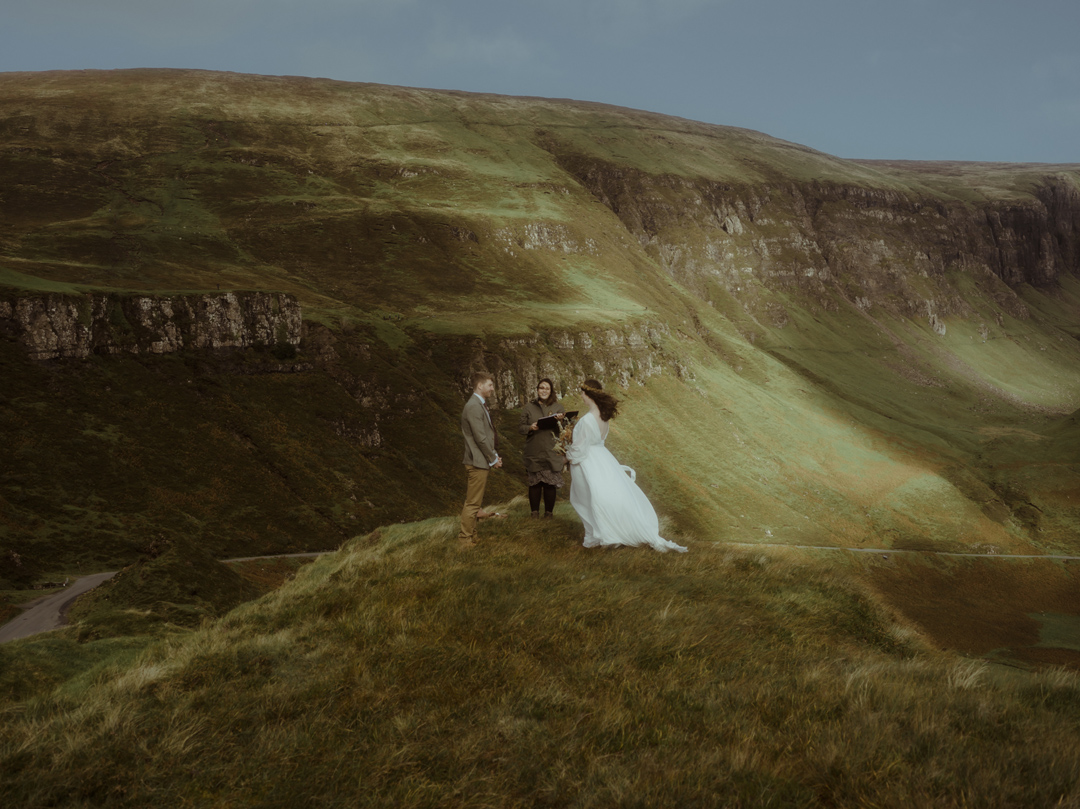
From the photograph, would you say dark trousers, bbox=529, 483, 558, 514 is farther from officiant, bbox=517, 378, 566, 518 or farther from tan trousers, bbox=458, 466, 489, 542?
tan trousers, bbox=458, 466, 489, 542

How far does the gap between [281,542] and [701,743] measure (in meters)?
58.9

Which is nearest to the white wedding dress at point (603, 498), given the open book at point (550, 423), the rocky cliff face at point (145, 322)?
the open book at point (550, 423)

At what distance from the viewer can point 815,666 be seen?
333 inches

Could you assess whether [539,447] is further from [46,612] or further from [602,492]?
[46,612]

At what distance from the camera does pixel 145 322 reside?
71.1 metres

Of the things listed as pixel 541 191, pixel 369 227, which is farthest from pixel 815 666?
pixel 541 191

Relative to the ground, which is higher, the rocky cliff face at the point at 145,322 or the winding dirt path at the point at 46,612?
the rocky cliff face at the point at 145,322

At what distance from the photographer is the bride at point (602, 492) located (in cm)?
1413

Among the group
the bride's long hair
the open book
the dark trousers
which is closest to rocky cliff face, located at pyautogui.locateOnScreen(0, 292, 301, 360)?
the dark trousers

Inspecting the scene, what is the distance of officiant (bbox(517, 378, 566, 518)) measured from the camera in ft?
52.2

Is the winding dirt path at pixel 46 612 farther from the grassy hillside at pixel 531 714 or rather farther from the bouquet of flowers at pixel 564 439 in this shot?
Answer: the grassy hillside at pixel 531 714

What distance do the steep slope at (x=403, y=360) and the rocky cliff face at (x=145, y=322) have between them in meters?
1.00

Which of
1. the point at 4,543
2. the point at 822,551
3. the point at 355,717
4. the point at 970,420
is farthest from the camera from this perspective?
the point at 970,420

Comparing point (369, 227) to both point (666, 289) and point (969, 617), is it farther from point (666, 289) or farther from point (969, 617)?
point (969, 617)
